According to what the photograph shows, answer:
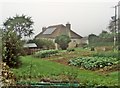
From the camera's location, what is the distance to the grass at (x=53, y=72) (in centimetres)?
310

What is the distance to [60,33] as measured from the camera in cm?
341

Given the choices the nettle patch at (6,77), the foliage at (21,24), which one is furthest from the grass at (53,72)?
the foliage at (21,24)

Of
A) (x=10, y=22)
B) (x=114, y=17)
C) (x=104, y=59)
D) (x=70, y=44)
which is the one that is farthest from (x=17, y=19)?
(x=104, y=59)

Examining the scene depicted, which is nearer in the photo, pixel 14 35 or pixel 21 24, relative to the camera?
pixel 21 24

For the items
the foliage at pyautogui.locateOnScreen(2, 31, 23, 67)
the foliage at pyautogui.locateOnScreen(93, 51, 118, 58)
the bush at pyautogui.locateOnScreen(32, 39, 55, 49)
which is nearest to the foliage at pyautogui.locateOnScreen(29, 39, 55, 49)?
the bush at pyautogui.locateOnScreen(32, 39, 55, 49)

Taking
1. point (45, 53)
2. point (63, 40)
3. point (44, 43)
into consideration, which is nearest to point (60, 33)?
point (63, 40)

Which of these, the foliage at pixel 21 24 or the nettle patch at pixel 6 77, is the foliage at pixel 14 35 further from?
the nettle patch at pixel 6 77

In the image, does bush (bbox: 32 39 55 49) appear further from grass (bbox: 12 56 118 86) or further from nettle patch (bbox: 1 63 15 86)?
nettle patch (bbox: 1 63 15 86)

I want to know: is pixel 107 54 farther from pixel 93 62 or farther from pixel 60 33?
pixel 60 33

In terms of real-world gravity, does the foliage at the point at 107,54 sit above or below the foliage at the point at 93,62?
above

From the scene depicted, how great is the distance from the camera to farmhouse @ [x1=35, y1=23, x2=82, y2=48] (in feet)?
10.5

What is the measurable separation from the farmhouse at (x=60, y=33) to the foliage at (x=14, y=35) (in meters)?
0.15

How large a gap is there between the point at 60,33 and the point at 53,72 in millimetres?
460

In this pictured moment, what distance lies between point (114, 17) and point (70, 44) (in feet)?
2.11
